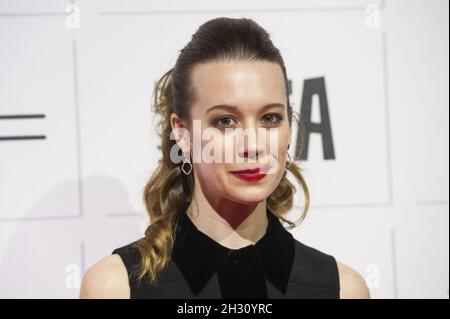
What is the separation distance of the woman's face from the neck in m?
0.05

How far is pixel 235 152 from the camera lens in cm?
116

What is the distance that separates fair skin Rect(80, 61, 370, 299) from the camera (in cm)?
116

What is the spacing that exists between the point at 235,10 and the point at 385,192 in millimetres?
782

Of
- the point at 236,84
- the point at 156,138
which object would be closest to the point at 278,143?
the point at 236,84

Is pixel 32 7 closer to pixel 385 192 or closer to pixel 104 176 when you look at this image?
pixel 104 176

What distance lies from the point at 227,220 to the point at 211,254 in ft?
0.29

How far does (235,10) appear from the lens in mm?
1719

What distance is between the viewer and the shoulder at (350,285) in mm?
1351

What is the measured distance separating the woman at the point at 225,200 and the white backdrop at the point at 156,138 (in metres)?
0.40

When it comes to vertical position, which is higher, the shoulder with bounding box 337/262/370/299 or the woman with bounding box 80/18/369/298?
the woman with bounding box 80/18/369/298

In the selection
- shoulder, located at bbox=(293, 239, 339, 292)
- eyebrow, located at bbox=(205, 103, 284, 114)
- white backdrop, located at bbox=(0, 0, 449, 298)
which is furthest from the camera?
white backdrop, located at bbox=(0, 0, 449, 298)

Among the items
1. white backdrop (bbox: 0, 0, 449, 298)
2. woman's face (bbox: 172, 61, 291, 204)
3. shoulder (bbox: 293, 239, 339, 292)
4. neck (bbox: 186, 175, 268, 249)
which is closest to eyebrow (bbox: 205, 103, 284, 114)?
woman's face (bbox: 172, 61, 291, 204)

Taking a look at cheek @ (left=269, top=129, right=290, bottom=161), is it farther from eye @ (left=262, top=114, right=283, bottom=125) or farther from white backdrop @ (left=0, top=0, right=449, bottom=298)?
white backdrop @ (left=0, top=0, right=449, bottom=298)
